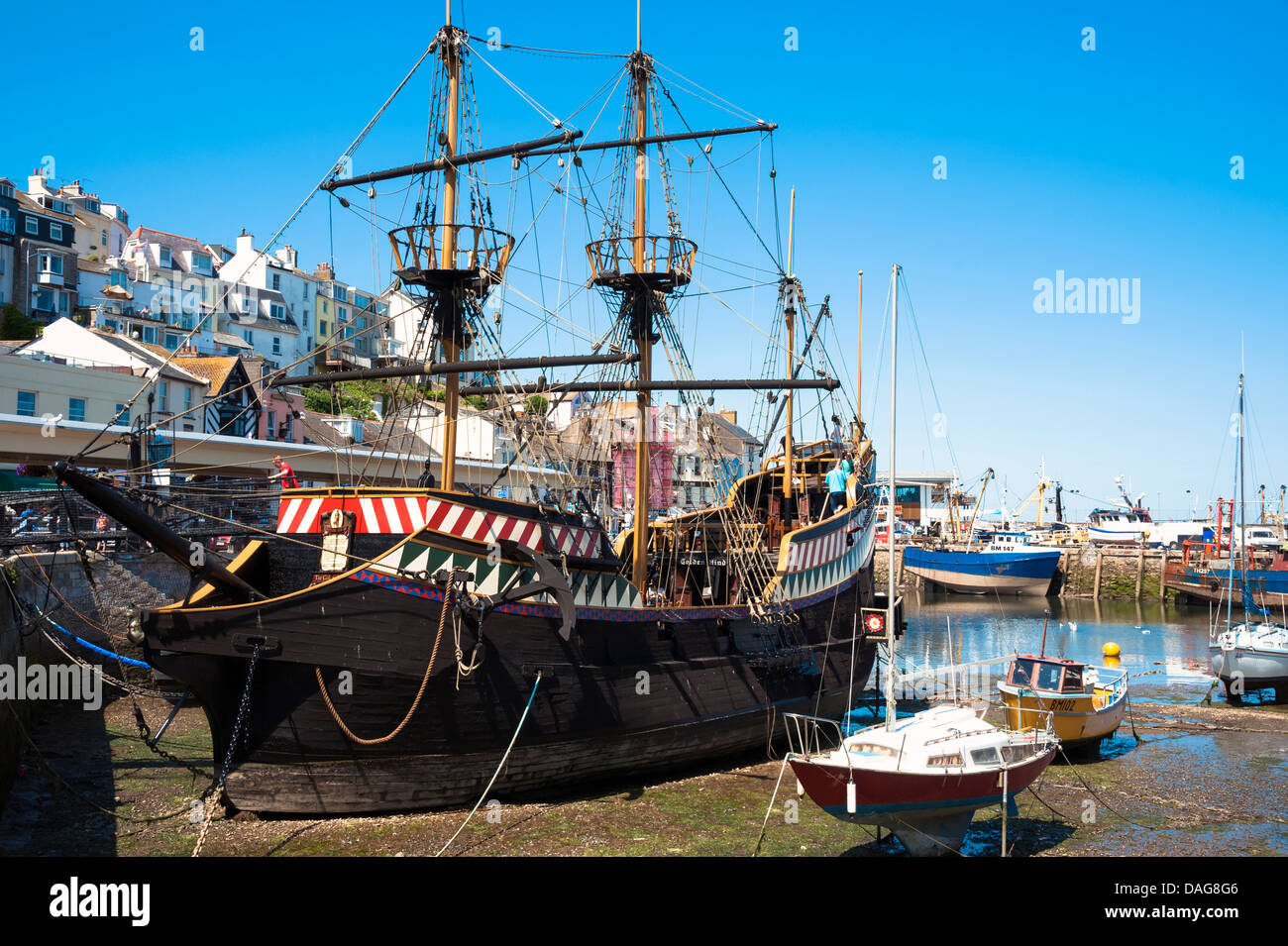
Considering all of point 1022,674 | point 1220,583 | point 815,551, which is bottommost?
point 1220,583

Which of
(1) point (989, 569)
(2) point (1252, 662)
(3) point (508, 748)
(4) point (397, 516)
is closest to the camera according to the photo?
(3) point (508, 748)

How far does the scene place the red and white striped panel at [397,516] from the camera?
16000 mm

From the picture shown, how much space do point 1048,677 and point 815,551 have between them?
19.5 feet

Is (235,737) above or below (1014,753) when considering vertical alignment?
above

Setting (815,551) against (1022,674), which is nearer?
(1022,674)

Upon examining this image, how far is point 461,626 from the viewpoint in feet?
49.4

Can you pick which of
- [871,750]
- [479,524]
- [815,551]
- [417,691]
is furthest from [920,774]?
[815,551]

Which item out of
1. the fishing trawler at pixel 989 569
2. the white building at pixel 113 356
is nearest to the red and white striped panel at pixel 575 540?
the white building at pixel 113 356

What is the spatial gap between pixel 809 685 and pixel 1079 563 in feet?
181

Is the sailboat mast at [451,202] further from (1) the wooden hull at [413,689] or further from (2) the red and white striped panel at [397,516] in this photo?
(1) the wooden hull at [413,689]

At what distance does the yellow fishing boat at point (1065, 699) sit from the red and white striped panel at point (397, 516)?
466 inches

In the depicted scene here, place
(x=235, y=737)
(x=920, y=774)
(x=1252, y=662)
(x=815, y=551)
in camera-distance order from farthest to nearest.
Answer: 1. (x=1252, y=662)
2. (x=815, y=551)
3. (x=235, y=737)
4. (x=920, y=774)

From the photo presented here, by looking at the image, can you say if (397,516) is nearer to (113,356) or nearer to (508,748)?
(508,748)
